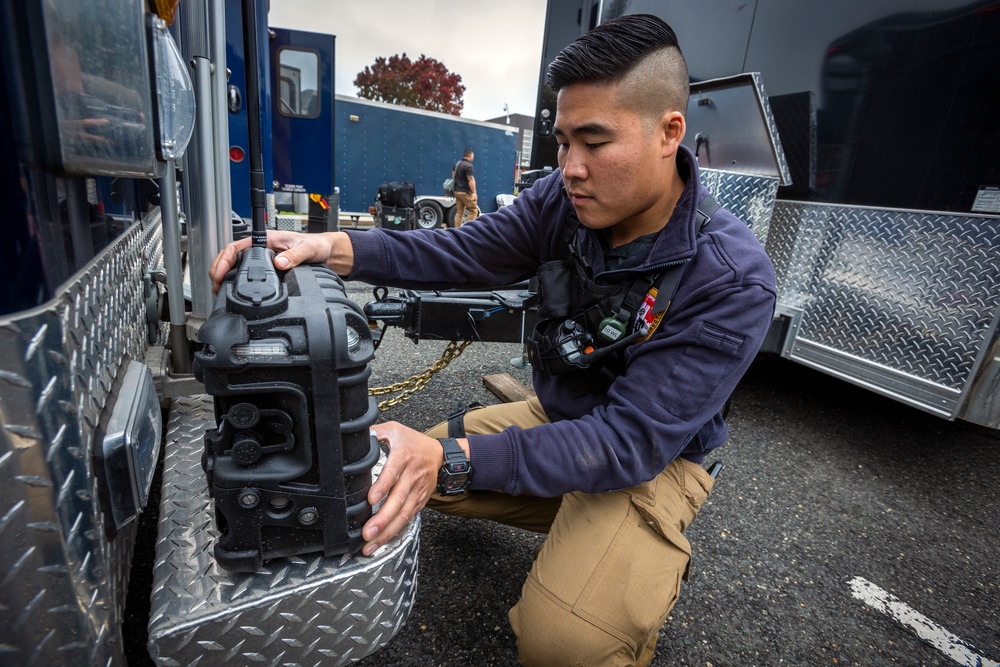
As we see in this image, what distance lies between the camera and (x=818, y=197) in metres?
3.07

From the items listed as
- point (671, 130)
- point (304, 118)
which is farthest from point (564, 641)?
point (304, 118)

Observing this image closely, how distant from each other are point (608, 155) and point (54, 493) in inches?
52.4

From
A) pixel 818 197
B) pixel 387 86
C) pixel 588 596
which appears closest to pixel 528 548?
pixel 588 596

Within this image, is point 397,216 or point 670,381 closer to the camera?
point 670,381

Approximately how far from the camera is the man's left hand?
1.01 m

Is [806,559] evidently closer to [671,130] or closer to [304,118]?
[671,130]

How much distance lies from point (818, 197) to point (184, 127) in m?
3.19

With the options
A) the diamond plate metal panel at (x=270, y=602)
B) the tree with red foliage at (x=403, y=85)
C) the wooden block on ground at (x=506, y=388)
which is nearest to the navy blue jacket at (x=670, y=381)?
the diamond plate metal panel at (x=270, y=602)

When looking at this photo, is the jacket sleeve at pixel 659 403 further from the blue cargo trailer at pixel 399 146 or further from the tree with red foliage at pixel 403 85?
the tree with red foliage at pixel 403 85

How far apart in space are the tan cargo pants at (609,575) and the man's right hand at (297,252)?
1.01 m

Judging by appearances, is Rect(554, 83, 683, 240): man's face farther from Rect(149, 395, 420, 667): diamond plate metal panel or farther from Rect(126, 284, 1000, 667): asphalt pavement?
Rect(126, 284, 1000, 667): asphalt pavement

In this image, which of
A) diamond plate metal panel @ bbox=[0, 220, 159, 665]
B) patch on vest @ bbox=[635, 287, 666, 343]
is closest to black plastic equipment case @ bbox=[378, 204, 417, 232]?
patch on vest @ bbox=[635, 287, 666, 343]

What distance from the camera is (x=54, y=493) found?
2.14 ft

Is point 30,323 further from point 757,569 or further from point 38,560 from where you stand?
point 757,569
